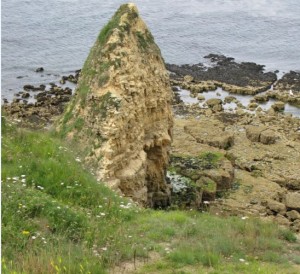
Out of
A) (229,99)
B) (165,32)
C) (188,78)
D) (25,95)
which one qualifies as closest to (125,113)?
(25,95)

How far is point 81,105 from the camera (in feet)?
68.5

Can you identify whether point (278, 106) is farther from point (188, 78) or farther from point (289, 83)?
point (188, 78)

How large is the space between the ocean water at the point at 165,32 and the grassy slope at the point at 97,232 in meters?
35.8

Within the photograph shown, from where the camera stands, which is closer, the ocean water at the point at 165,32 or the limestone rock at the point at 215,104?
the limestone rock at the point at 215,104

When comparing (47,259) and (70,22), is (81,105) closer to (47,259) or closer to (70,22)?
(47,259)

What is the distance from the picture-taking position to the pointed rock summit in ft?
63.4

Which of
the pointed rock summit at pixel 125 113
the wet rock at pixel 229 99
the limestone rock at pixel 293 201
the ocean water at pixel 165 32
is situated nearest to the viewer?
the pointed rock summit at pixel 125 113

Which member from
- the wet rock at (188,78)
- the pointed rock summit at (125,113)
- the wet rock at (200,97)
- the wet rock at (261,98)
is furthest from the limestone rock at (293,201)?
the wet rock at (188,78)

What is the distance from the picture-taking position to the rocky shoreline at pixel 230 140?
85.4ft

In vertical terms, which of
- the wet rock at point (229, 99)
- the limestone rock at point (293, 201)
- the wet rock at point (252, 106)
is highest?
the limestone rock at point (293, 201)

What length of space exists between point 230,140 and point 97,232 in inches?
995

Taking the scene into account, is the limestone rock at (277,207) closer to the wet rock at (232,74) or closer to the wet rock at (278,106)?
the wet rock at (278,106)

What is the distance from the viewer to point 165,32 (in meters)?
67.2

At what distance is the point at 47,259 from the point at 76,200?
442 centimetres
